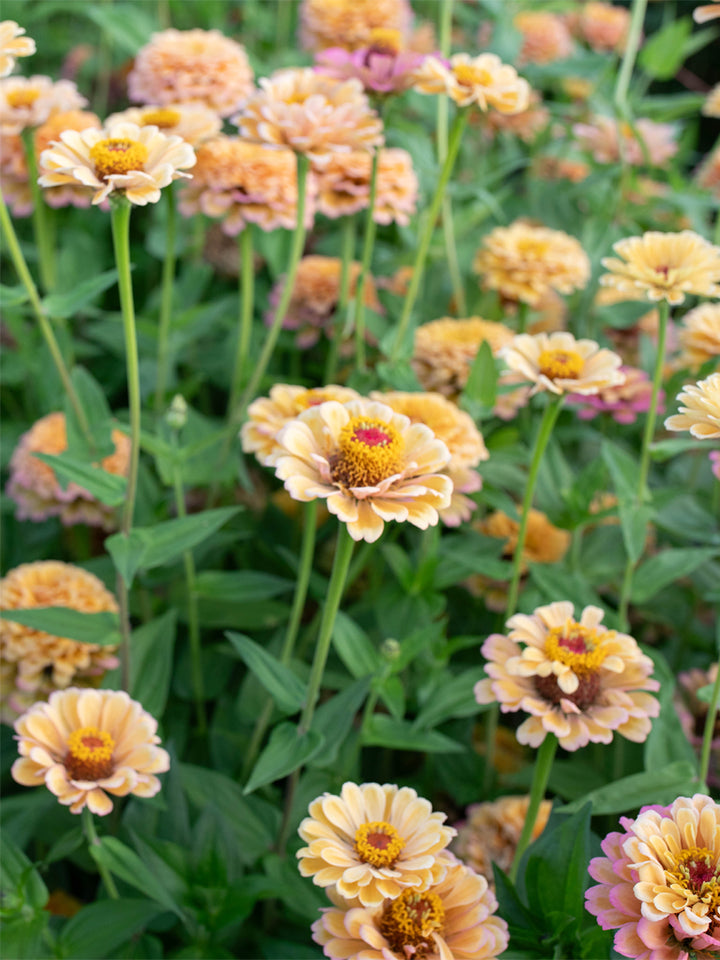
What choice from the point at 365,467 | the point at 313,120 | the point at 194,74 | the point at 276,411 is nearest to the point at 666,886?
the point at 365,467

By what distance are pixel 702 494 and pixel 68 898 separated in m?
0.86

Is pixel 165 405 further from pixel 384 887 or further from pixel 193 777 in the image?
pixel 384 887

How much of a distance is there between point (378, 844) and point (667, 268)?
1.89 feet

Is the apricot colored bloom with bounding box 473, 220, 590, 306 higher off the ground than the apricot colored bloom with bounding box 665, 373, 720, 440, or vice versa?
the apricot colored bloom with bounding box 665, 373, 720, 440

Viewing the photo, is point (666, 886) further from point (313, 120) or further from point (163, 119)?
point (163, 119)

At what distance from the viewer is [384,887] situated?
1.84ft

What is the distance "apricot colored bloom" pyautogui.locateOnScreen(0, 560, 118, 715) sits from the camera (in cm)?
90

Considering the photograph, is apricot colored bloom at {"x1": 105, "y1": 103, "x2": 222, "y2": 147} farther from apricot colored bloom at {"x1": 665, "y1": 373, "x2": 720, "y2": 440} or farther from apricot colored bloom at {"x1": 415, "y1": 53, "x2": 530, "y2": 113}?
apricot colored bloom at {"x1": 665, "y1": 373, "x2": 720, "y2": 440}

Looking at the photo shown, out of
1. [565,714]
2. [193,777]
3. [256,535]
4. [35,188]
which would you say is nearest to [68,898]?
[193,777]

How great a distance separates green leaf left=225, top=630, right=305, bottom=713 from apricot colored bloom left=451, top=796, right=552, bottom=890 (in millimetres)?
233

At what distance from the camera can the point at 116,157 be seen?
0.69m

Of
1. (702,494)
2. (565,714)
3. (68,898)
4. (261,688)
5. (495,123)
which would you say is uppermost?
(495,123)

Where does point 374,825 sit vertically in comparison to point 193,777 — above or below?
above

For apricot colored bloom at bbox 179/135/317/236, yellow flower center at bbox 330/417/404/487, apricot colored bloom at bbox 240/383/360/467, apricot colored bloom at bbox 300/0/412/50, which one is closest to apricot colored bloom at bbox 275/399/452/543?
yellow flower center at bbox 330/417/404/487
